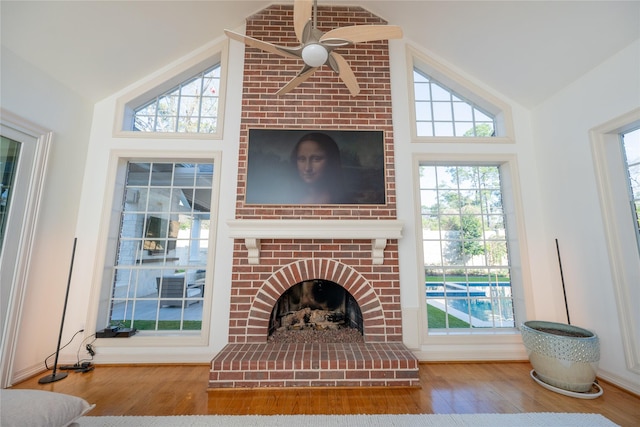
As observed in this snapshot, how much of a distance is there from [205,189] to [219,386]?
2173 millimetres

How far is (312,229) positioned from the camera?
2.73 m

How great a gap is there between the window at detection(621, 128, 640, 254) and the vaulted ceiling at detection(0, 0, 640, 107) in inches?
30.6

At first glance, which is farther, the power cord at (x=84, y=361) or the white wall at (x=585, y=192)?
the power cord at (x=84, y=361)

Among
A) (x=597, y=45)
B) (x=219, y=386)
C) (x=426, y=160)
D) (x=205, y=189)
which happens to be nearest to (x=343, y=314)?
(x=219, y=386)

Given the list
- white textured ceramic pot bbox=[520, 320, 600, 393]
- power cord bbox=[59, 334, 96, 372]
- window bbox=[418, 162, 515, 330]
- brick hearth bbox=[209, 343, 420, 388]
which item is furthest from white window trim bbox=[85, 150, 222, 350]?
white textured ceramic pot bbox=[520, 320, 600, 393]

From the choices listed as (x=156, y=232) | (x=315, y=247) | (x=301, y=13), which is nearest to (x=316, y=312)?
(x=315, y=247)

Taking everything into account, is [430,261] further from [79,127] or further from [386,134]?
[79,127]

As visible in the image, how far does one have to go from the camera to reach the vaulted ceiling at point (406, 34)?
7.65 feet

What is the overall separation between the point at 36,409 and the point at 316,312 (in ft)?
7.84

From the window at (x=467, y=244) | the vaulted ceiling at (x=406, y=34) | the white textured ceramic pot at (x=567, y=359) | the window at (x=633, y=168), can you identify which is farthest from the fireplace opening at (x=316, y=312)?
the vaulted ceiling at (x=406, y=34)

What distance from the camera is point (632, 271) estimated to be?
2.31 m

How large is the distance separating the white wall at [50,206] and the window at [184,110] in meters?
0.60

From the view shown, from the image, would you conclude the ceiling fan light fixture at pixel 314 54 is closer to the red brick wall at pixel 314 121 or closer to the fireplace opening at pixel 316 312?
the red brick wall at pixel 314 121

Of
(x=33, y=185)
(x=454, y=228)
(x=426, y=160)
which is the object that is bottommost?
(x=454, y=228)
